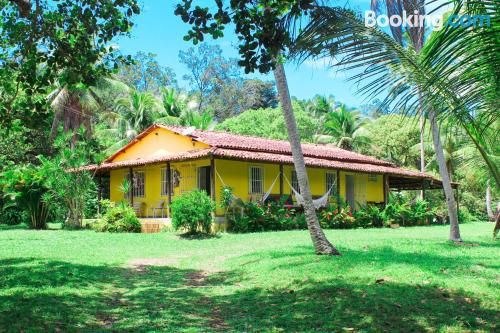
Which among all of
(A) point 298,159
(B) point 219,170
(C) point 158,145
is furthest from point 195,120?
(A) point 298,159

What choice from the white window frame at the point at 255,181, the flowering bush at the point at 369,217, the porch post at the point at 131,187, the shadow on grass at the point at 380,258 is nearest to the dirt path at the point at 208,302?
the shadow on grass at the point at 380,258

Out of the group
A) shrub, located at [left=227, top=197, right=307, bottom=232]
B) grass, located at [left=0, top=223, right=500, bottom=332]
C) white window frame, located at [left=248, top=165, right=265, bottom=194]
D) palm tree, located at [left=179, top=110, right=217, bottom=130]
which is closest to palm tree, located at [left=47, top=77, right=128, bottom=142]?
palm tree, located at [left=179, top=110, right=217, bottom=130]

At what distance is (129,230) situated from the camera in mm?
18547

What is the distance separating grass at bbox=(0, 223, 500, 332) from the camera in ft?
17.3

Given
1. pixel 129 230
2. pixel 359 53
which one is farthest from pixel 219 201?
pixel 359 53

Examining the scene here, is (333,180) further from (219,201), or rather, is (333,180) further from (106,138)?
(106,138)

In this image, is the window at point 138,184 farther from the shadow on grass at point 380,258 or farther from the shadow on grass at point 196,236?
the shadow on grass at point 380,258

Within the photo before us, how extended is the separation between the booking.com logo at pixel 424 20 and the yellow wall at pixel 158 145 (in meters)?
14.7

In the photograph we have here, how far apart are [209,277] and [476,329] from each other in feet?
15.9

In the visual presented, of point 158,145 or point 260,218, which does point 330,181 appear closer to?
point 260,218

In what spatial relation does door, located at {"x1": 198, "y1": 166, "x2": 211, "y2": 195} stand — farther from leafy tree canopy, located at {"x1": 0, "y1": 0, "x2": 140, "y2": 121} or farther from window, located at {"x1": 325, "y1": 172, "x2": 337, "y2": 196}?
leafy tree canopy, located at {"x1": 0, "y1": 0, "x2": 140, "y2": 121}

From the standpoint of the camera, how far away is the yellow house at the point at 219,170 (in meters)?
19.0

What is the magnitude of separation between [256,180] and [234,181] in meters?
1.33

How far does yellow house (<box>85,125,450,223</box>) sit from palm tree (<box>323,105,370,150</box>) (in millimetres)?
10311
